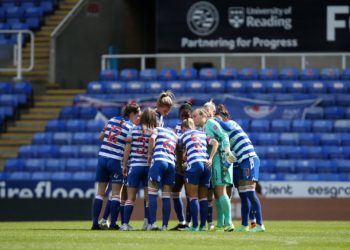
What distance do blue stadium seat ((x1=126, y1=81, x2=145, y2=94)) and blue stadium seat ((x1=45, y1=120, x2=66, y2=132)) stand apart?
2.03 metres

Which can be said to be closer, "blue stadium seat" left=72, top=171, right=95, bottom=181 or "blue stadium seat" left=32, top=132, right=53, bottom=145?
"blue stadium seat" left=72, top=171, right=95, bottom=181

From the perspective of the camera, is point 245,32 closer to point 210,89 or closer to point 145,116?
point 210,89

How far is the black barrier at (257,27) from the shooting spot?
2836 centimetres

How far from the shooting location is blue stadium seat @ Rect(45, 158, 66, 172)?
2561 centimetres

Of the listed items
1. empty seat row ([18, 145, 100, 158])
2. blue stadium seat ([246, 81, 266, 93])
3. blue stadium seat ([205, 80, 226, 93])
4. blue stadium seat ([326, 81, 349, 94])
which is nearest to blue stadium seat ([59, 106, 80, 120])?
empty seat row ([18, 145, 100, 158])

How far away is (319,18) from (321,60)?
1264 mm

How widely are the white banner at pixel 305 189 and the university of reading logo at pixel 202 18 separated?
673cm

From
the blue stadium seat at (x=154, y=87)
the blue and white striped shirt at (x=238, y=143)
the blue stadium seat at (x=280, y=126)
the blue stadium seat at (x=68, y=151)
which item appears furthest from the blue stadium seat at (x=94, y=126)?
the blue and white striped shirt at (x=238, y=143)

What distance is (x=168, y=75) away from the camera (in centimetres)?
2752

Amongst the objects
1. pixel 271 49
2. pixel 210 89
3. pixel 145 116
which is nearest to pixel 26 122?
pixel 210 89

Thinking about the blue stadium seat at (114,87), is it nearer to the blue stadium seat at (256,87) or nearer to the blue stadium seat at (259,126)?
the blue stadium seat at (256,87)

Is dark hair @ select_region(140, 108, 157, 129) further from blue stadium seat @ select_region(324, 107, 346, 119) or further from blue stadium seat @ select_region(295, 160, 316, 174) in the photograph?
blue stadium seat @ select_region(324, 107, 346, 119)

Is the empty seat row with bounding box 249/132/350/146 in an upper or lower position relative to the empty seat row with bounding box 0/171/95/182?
upper

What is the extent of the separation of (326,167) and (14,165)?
8.18 meters
